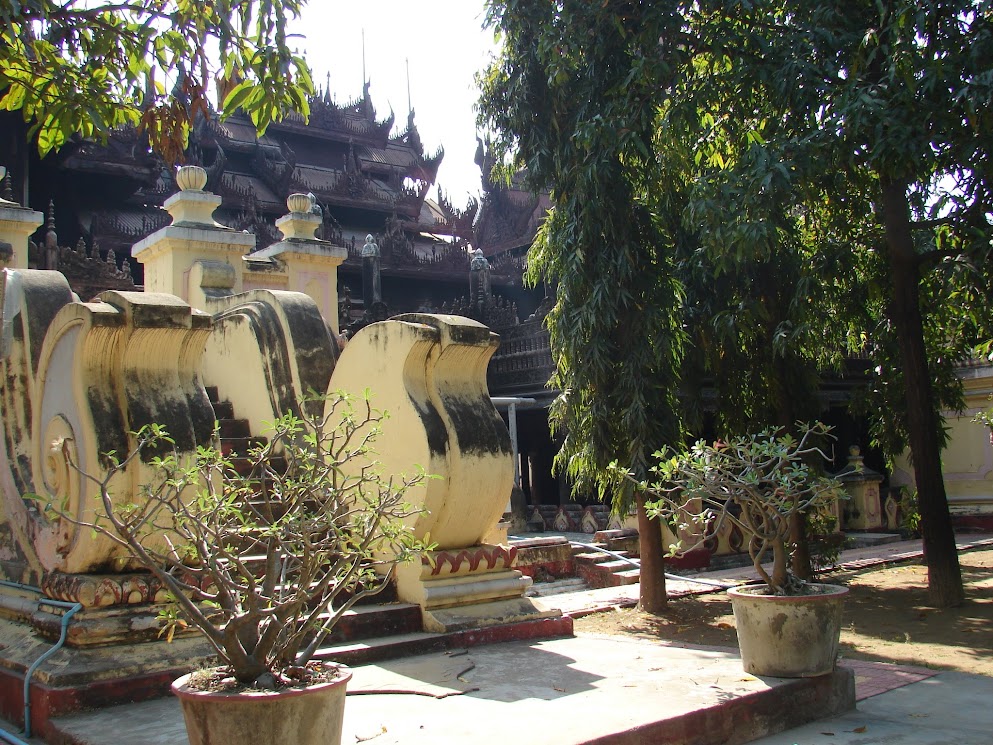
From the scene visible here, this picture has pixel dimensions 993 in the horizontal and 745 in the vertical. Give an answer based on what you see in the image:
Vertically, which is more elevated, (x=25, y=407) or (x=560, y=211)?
(x=560, y=211)

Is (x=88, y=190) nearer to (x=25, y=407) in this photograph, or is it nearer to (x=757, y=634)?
(x=25, y=407)

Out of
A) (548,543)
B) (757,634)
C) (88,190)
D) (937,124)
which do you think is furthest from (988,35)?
(88,190)

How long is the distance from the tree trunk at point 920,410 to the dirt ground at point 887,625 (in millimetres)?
342

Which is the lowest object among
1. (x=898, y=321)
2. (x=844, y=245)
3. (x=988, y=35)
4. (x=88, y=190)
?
(x=898, y=321)

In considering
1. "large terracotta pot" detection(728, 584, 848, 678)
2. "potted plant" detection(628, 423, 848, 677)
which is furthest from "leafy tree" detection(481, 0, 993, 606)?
"large terracotta pot" detection(728, 584, 848, 678)

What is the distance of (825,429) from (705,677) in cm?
187

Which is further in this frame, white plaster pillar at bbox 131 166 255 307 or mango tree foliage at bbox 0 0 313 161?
white plaster pillar at bbox 131 166 255 307

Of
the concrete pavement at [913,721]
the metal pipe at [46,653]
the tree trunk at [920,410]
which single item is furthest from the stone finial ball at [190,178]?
the concrete pavement at [913,721]

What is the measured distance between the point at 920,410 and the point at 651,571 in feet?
9.41

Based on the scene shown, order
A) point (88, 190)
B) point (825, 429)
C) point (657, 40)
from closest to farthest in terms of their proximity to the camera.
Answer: point (825, 429), point (657, 40), point (88, 190)

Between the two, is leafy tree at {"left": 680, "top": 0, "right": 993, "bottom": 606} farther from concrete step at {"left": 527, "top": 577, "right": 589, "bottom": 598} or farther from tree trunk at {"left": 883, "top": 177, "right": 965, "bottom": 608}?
concrete step at {"left": 527, "top": 577, "right": 589, "bottom": 598}

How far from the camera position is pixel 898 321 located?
340 inches

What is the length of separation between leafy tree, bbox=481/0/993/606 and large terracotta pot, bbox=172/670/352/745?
17.2 ft

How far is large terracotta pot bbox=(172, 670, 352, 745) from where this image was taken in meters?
2.65
